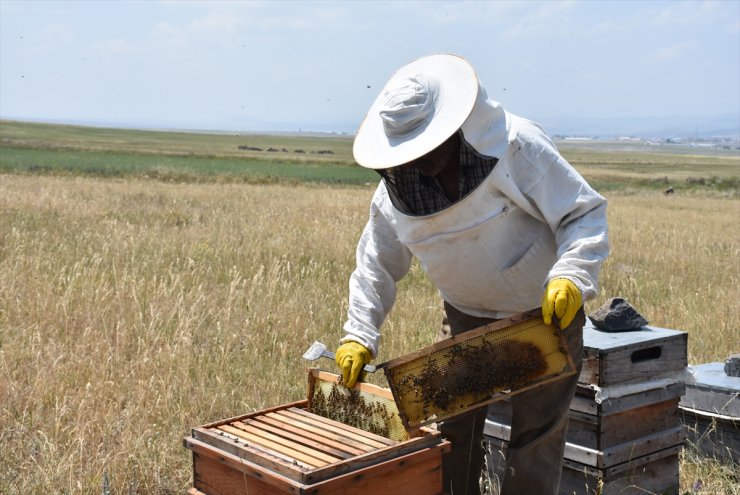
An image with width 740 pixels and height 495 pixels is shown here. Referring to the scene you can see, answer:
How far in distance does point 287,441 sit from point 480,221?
4.10 feet

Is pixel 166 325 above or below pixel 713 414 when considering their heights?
above

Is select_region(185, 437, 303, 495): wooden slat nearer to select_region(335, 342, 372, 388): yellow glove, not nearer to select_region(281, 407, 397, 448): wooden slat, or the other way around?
select_region(281, 407, 397, 448): wooden slat

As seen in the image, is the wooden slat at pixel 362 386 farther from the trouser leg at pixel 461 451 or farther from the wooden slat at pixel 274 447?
the trouser leg at pixel 461 451

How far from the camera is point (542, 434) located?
3895mm

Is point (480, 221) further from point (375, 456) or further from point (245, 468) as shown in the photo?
point (245, 468)

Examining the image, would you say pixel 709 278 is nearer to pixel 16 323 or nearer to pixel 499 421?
pixel 499 421

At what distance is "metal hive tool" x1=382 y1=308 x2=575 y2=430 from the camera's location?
134 inches

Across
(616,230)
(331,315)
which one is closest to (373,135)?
(331,315)

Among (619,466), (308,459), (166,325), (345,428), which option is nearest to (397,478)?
(308,459)

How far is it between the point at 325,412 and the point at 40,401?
7.48ft

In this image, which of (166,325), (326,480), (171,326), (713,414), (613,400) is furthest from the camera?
(171,326)

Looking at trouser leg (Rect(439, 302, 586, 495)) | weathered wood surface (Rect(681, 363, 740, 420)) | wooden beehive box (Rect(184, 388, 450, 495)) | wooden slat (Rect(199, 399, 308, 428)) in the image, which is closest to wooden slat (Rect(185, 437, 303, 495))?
wooden beehive box (Rect(184, 388, 450, 495))

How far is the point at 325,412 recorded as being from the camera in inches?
150

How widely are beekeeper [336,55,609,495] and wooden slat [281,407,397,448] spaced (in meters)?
0.24
